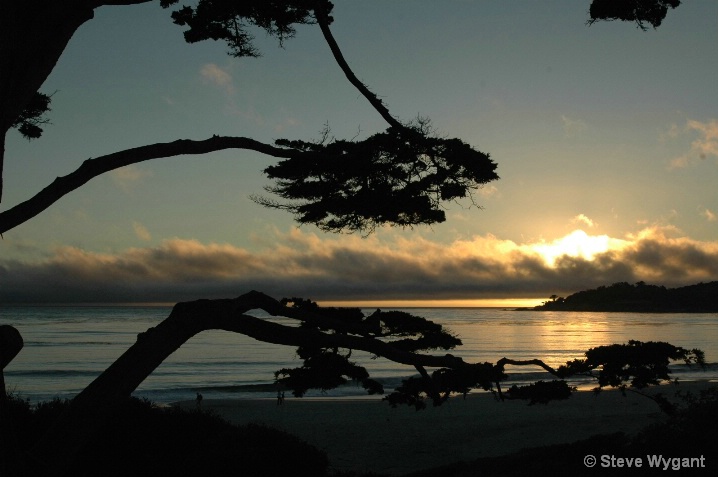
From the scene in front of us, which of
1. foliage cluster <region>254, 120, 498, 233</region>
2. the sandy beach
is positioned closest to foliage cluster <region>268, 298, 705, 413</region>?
foliage cluster <region>254, 120, 498, 233</region>

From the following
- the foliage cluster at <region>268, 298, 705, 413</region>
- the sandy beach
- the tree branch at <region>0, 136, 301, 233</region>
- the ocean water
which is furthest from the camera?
the ocean water

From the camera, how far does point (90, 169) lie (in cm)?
573

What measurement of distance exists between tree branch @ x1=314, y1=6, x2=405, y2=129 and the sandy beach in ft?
29.5

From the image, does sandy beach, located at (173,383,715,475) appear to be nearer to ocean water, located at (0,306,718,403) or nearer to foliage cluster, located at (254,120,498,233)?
ocean water, located at (0,306,718,403)

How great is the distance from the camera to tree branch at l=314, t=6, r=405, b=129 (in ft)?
20.7

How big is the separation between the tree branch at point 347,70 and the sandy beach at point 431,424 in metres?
8.98

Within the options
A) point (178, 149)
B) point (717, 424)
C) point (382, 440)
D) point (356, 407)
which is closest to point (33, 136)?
point (178, 149)

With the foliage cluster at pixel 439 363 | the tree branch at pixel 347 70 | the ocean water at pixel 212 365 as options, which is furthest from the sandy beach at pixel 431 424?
the tree branch at pixel 347 70

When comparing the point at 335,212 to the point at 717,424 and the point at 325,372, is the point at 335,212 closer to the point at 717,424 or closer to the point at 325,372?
the point at 325,372

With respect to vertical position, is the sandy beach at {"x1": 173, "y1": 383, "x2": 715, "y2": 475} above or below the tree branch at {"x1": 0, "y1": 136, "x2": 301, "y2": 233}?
below
